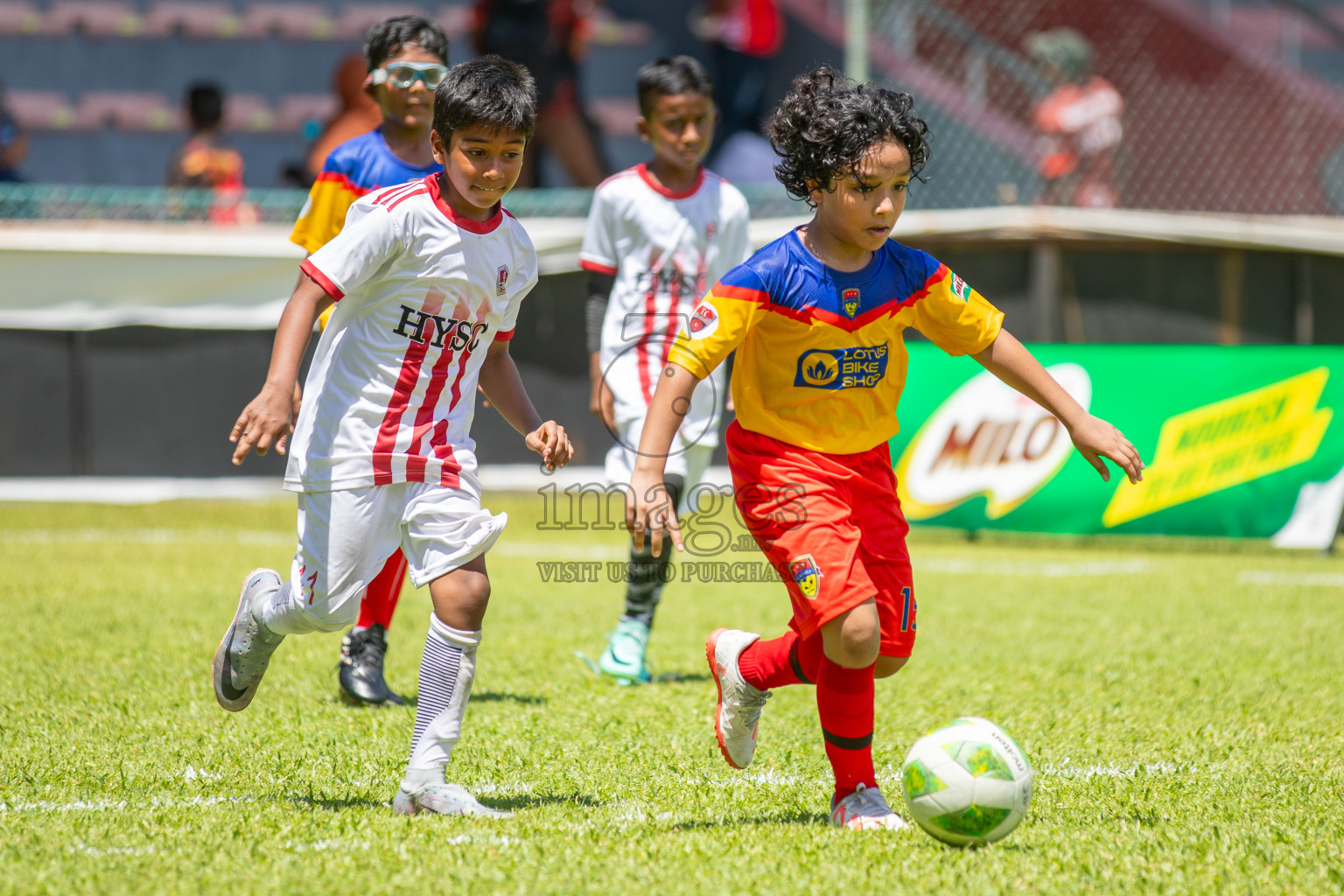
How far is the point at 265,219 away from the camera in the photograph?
10.8 metres

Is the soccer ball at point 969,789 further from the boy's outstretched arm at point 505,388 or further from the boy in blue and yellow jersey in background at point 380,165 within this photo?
the boy in blue and yellow jersey in background at point 380,165

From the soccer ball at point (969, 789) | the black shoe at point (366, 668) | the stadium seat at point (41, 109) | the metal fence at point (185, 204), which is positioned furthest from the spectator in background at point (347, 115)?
the soccer ball at point (969, 789)

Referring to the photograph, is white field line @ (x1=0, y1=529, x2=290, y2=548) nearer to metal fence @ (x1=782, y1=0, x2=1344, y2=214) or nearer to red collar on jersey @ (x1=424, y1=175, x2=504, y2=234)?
red collar on jersey @ (x1=424, y1=175, x2=504, y2=234)

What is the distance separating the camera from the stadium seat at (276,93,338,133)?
14180 millimetres

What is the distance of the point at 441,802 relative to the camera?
336 cm

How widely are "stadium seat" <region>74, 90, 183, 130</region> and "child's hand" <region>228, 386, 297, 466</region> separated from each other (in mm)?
12032

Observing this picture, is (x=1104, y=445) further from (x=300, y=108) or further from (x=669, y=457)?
(x=300, y=108)

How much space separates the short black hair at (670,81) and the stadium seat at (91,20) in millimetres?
10989

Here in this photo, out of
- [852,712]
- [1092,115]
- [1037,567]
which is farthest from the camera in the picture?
[1092,115]

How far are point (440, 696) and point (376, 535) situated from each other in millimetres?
441

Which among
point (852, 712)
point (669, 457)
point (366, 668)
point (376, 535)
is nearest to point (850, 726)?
point (852, 712)

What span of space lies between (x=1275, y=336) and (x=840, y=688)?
9.29 meters

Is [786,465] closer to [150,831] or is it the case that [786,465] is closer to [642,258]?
Result: [150,831]

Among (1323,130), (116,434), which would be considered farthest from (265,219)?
Answer: (1323,130)
